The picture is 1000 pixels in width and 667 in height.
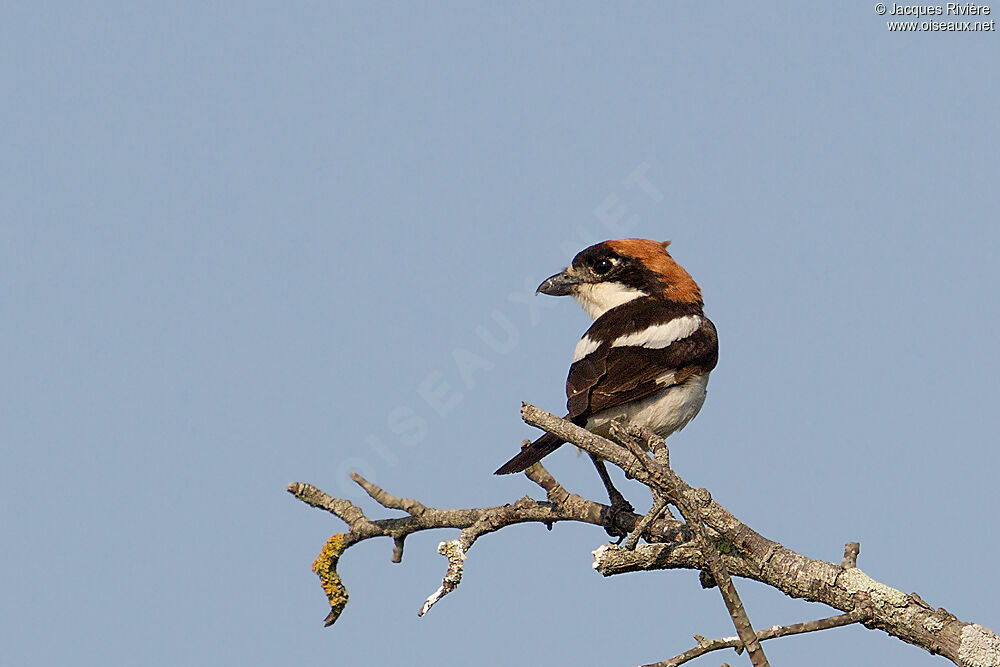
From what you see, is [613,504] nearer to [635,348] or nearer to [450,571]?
[635,348]

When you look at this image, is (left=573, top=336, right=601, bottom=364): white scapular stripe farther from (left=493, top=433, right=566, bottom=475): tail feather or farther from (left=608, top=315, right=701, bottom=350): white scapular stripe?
(left=493, top=433, right=566, bottom=475): tail feather

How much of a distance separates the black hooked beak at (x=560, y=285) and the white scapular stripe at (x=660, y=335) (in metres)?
1.14

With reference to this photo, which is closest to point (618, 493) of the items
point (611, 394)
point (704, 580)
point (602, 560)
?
point (611, 394)

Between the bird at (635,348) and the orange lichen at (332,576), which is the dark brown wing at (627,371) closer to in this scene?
the bird at (635,348)

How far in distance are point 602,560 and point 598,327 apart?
9.92 ft

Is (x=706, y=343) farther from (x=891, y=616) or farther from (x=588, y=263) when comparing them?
(x=891, y=616)

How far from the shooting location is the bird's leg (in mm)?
5684

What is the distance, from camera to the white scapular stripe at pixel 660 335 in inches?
241

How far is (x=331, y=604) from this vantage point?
489cm

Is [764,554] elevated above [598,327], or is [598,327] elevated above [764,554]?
[598,327]

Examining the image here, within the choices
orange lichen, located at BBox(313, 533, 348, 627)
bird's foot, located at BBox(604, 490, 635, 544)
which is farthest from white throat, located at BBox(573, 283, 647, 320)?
orange lichen, located at BBox(313, 533, 348, 627)

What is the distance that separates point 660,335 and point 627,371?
527mm

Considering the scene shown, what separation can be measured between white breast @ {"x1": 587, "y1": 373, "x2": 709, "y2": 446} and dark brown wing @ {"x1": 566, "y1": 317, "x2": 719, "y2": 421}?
9cm

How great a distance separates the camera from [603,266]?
23.8 ft
